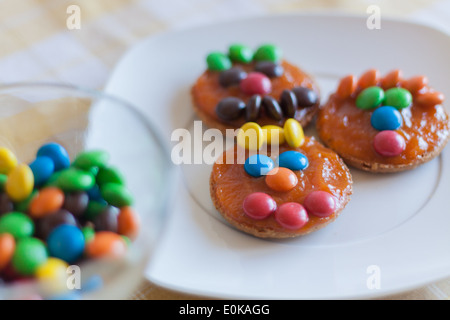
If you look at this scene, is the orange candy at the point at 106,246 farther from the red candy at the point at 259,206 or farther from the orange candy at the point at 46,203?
the red candy at the point at 259,206

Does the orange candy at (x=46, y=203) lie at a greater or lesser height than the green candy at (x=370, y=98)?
lesser

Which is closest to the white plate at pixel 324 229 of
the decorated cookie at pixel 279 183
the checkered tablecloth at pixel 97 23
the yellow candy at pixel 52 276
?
the decorated cookie at pixel 279 183

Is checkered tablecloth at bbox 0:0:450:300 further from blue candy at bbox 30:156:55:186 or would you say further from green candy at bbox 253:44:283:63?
blue candy at bbox 30:156:55:186

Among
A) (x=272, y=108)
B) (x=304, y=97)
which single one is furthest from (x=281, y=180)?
(x=304, y=97)

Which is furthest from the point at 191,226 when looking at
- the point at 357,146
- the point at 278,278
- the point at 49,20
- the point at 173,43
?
the point at 49,20

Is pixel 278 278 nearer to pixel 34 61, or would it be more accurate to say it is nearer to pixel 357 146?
pixel 357 146

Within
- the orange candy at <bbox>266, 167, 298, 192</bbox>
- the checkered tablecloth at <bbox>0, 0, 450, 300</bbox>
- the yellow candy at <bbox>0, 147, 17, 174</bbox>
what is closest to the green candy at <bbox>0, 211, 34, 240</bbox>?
the yellow candy at <bbox>0, 147, 17, 174</bbox>

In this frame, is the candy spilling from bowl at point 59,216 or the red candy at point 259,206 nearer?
the candy spilling from bowl at point 59,216

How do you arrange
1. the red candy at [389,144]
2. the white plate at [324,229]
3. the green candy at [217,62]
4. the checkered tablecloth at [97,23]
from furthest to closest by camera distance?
the checkered tablecloth at [97,23], the green candy at [217,62], the red candy at [389,144], the white plate at [324,229]

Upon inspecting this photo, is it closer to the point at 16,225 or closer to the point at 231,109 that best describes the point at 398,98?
the point at 231,109
